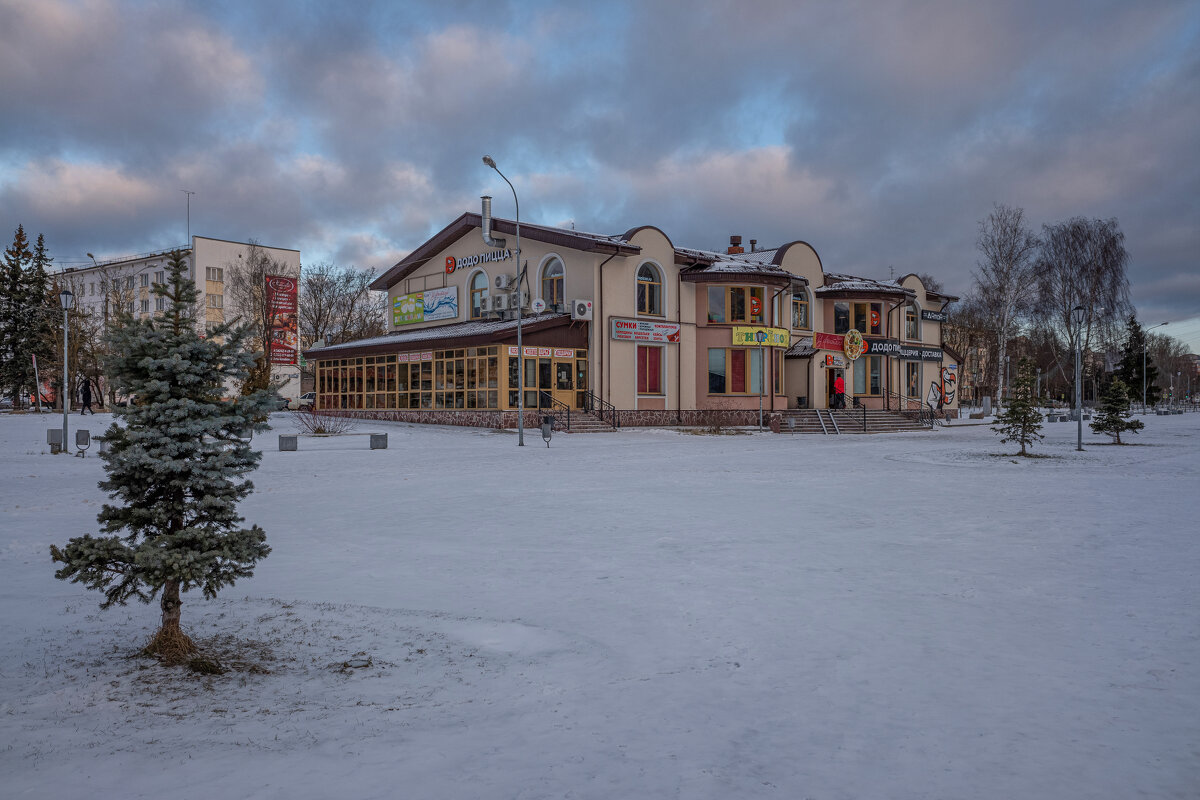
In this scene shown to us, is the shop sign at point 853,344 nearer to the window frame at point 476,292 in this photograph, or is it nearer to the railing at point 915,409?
the railing at point 915,409

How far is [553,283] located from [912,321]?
24590mm

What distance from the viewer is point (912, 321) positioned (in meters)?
48.1

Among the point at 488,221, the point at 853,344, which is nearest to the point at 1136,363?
the point at 853,344

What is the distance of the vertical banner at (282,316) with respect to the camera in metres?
43.7

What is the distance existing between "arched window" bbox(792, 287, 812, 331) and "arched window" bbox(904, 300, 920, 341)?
980 cm

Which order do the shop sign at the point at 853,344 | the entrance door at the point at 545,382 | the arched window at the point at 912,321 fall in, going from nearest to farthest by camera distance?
the entrance door at the point at 545,382 < the shop sign at the point at 853,344 < the arched window at the point at 912,321

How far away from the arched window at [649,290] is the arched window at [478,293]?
7.74 m

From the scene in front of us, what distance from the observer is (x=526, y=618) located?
6188 millimetres

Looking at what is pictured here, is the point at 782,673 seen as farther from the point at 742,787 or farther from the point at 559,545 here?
the point at 559,545

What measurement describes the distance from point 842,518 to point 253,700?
826 centimetres

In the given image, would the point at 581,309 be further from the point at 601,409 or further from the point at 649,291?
the point at 601,409

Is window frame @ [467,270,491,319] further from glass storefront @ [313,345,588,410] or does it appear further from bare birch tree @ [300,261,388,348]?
bare birch tree @ [300,261,388,348]

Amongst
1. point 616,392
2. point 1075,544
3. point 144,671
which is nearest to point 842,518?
point 1075,544

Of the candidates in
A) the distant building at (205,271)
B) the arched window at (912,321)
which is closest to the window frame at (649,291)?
the arched window at (912,321)
